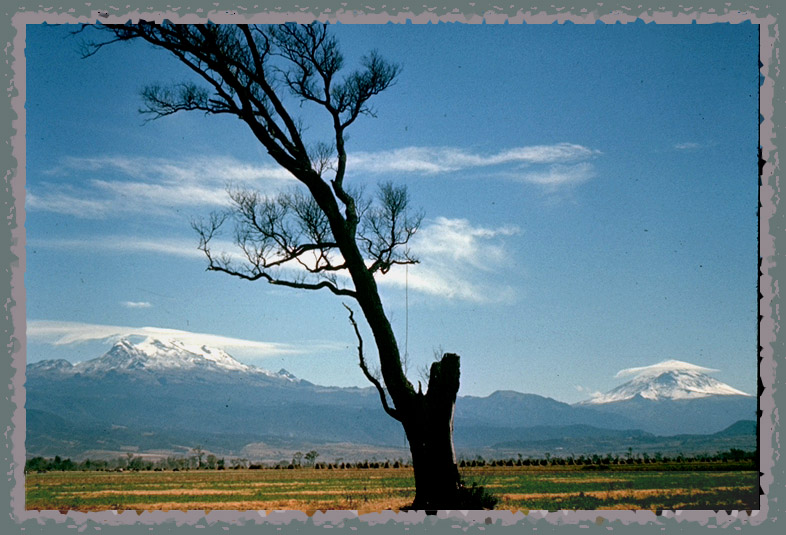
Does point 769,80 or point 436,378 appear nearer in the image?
point 769,80

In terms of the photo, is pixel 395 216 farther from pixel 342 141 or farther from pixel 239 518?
pixel 239 518

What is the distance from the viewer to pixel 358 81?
16.9m

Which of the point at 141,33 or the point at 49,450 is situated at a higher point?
the point at 141,33

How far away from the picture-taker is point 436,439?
14242mm

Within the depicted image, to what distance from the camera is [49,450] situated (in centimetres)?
19175

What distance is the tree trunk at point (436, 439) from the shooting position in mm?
13977

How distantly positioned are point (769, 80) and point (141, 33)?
35.9ft

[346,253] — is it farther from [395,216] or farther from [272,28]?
[272,28]

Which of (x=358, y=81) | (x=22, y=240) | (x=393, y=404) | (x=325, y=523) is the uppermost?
(x=358, y=81)

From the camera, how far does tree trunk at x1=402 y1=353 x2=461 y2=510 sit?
13977 mm

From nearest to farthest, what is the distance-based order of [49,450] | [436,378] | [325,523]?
[325,523], [436,378], [49,450]

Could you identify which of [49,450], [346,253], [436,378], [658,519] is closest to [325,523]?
[658,519]

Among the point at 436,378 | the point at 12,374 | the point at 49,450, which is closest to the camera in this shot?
the point at 12,374

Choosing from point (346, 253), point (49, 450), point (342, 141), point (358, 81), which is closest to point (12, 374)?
point (346, 253)
